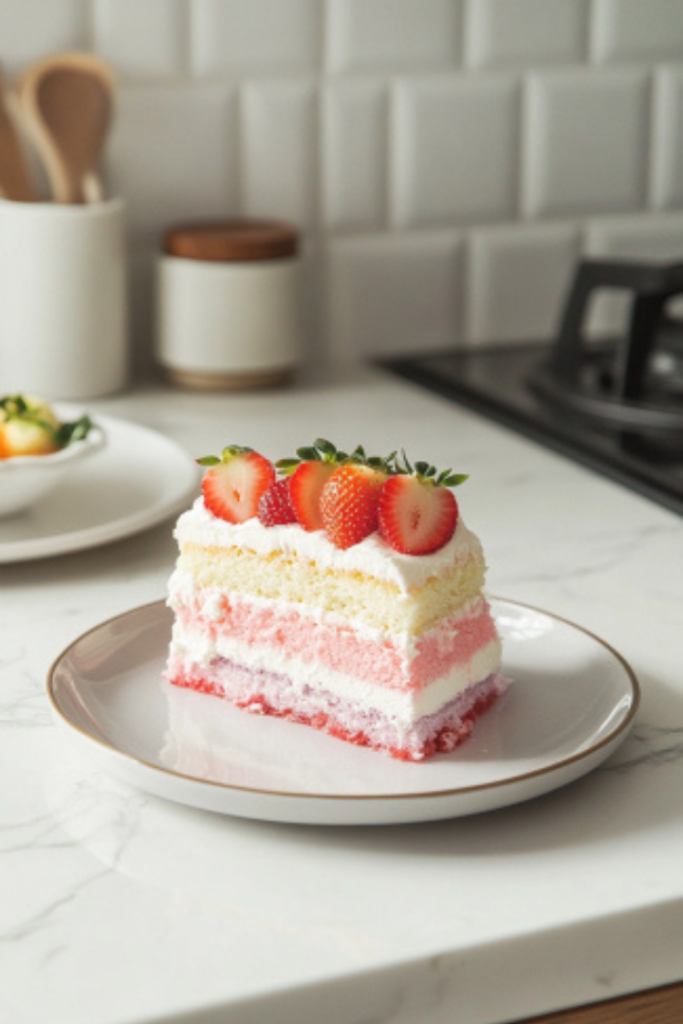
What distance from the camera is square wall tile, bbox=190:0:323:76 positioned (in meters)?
1.62

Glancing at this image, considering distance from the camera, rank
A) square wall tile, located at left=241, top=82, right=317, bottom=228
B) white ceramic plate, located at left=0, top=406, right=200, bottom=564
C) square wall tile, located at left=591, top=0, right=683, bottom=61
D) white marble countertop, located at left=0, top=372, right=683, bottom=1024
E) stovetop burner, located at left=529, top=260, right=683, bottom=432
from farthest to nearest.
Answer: square wall tile, located at left=591, top=0, right=683, bottom=61 → square wall tile, located at left=241, top=82, right=317, bottom=228 → stovetop burner, located at left=529, top=260, right=683, bottom=432 → white ceramic plate, located at left=0, top=406, right=200, bottom=564 → white marble countertop, located at left=0, top=372, right=683, bottom=1024

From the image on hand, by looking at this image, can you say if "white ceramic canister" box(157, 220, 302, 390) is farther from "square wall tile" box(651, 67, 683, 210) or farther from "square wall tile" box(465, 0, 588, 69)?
"square wall tile" box(651, 67, 683, 210)

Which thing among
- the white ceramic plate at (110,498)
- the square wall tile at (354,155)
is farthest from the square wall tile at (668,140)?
the white ceramic plate at (110,498)

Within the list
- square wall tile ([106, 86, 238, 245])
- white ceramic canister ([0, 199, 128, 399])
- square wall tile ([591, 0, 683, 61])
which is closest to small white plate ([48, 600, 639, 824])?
white ceramic canister ([0, 199, 128, 399])

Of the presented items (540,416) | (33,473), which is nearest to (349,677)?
(33,473)

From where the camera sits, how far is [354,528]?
840 mm

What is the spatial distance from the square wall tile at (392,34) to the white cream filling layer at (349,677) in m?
0.97

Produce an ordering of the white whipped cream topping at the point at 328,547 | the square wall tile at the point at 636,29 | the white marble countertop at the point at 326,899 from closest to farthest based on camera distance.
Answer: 1. the white marble countertop at the point at 326,899
2. the white whipped cream topping at the point at 328,547
3. the square wall tile at the point at 636,29

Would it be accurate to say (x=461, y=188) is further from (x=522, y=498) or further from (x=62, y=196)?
(x=522, y=498)

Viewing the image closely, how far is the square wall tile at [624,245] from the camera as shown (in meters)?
1.88

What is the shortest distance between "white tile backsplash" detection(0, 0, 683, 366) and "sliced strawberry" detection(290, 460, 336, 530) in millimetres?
880

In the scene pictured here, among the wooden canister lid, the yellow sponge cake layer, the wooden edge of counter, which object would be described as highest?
the wooden canister lid

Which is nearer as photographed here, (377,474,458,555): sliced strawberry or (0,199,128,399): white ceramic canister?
(377,474,458,555): sliced strawberry

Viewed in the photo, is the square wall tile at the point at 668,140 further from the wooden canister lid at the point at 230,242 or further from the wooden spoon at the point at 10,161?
the wooden spoon at the point at 10,161
